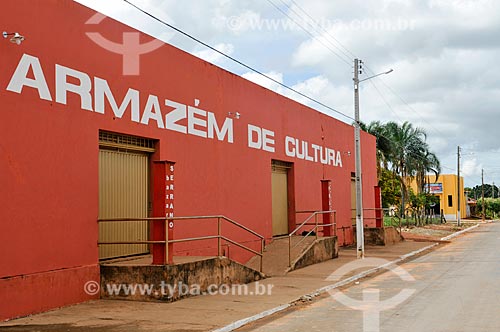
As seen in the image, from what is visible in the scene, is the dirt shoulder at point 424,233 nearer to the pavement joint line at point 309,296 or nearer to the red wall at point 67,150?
the pavement joint line at point 309,296

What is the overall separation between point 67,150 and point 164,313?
405cm

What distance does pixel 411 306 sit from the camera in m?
11.7

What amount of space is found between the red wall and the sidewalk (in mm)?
690

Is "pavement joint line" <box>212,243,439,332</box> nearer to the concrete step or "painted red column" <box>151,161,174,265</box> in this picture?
the concrete step

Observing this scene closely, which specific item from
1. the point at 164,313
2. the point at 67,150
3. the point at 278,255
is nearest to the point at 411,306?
the point at 164,313

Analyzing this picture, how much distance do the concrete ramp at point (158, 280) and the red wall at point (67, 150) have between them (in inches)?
18.8

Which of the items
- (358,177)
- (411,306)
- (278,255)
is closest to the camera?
(411,306)

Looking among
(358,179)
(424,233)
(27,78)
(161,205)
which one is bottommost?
(424,233)

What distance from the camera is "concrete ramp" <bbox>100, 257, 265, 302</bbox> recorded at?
12.8 m

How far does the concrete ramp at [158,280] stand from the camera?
12.8 m

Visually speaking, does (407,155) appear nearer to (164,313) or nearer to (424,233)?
(424,233)

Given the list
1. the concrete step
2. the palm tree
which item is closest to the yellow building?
the palm tree

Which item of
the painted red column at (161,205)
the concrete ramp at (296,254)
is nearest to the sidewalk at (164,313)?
the painted red column at (161,205)

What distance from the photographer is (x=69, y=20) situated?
13039mm
